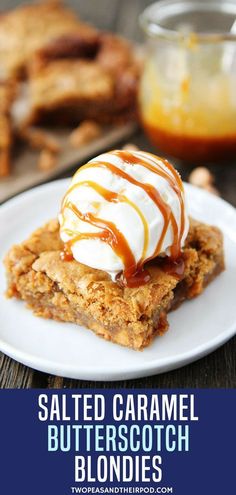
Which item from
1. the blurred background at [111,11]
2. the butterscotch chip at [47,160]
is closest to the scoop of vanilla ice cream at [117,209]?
the butterscotch chip at [47,160]

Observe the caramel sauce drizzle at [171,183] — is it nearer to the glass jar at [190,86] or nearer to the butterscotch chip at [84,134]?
the glass jar at [190,86]

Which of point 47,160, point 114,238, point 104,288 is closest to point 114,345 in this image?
point 104,288

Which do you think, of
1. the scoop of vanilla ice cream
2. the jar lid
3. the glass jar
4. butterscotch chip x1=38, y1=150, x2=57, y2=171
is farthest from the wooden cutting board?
the scoop of vanilla ice cream

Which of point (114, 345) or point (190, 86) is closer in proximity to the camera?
point (114, 345)

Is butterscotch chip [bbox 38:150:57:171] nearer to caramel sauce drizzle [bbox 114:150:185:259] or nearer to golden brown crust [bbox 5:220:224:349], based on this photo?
golden brown crust [bbox 5:220:224:349]

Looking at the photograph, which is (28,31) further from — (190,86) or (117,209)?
(117,209)

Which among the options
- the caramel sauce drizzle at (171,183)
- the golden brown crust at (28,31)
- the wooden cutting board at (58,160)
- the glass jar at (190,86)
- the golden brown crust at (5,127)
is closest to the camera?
the caramel sauce drizzle at (171,183)
